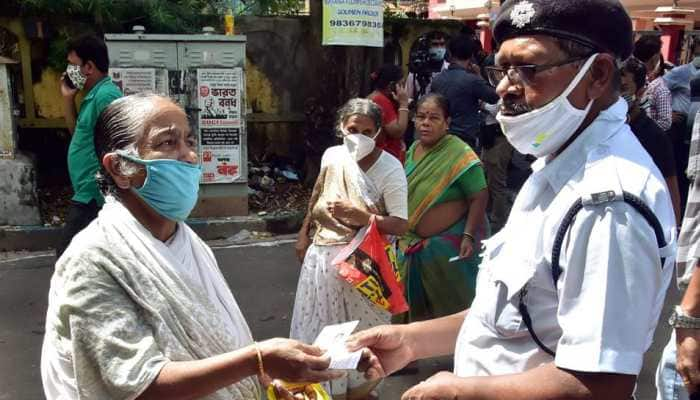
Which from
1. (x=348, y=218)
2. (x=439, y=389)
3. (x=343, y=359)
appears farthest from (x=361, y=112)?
(x=439, y=389)

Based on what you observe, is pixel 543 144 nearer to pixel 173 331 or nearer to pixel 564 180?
pixel 564 180

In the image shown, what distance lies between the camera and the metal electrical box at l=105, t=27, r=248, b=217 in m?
6.25

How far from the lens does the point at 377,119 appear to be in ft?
12.0

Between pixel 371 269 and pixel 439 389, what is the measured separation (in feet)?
6.53

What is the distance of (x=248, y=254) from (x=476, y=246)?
283cm

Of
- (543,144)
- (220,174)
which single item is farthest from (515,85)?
(220,174)

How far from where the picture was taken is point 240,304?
16.6ft

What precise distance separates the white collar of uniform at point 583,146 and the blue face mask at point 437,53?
7.73 m

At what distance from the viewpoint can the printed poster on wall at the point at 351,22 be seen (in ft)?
22.1

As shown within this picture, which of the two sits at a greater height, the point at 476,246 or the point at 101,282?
the point at 101,282

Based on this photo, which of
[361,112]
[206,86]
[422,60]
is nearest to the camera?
[361,112]

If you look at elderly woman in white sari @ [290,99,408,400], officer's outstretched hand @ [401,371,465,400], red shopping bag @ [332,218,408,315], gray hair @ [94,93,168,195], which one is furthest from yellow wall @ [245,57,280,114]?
officer's outstretched hand @ [401,371,465,400]

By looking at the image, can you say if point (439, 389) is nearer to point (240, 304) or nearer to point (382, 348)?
point (382, 348)

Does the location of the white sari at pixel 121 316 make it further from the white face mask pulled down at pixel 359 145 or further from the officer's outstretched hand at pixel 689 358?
the white face mask pulled down at pixel 359 145
